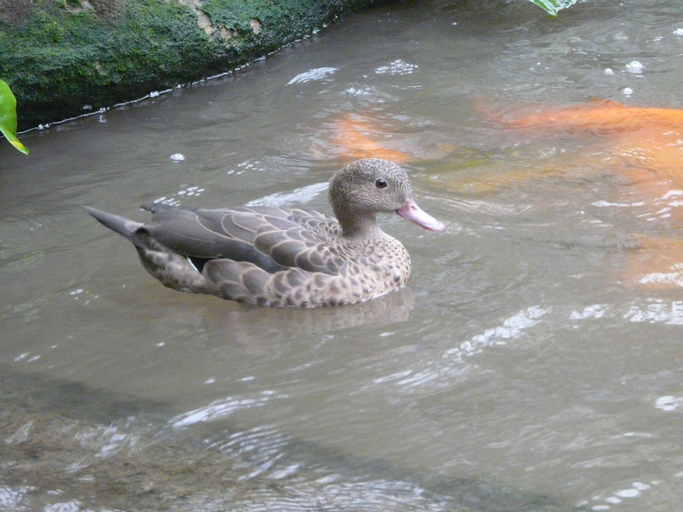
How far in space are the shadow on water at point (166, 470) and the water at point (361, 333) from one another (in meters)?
0.01

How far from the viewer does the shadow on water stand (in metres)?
3.96

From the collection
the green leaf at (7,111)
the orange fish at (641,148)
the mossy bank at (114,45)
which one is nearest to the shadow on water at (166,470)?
the green leaf at (7,111)

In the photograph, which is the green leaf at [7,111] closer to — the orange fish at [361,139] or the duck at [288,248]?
the duck at [288,248]

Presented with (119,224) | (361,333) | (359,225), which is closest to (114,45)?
(119,224)

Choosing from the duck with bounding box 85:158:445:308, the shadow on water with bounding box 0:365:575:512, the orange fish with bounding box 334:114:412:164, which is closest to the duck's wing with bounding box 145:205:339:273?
the duck with bounding box 85:158:445:308

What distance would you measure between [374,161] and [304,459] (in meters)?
2.54

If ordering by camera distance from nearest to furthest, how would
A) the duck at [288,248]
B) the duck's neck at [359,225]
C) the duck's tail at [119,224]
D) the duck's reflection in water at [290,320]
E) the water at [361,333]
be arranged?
the water at [361,333] < the duck's reflection in water at [290,320] < the duck at [288,248] < the duck's tail at [119,224] < the duck's neck at [359,225]

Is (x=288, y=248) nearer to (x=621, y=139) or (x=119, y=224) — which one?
(x=119, y=224)

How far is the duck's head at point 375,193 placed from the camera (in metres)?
6.31

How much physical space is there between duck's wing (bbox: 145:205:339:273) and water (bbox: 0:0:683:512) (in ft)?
1.05

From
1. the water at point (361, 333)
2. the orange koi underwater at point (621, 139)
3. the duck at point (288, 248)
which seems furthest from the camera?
the orange koi underwater at point (621, 139)

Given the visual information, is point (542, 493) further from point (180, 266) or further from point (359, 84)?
point (359, 84)

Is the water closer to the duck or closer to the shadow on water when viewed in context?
the shadow on water

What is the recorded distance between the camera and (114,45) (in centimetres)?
962
